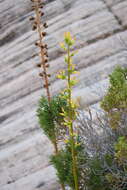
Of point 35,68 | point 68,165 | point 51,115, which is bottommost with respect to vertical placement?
point 35,68

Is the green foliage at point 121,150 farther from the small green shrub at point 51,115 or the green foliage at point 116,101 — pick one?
the small green shrub at point 51,115

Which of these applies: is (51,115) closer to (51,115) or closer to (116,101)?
(51,115)

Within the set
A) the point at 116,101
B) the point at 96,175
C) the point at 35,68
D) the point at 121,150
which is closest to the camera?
the point at 121,150

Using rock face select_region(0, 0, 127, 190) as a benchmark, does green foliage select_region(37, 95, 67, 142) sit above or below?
above

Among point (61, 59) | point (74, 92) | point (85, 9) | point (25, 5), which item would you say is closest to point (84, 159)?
point (74, 92)

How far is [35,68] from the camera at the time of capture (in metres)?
7.89

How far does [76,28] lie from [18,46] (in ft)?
4.46

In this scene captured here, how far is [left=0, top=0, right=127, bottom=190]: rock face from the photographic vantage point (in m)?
5.17

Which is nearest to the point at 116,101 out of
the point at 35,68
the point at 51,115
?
the point at 51,115

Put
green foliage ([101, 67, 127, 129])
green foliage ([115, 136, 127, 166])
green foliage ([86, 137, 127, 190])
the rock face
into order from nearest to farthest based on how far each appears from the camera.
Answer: green foliage ([115, 136, 127, 166]), green foliage ([86, 137, 127, 190]), green foliage ([101, 67, 127, 129]), the rock face

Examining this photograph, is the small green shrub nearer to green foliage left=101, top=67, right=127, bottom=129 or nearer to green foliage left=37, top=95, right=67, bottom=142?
green foliage left=37, top=95, right=67, bottom=142

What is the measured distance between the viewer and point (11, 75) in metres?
8.15

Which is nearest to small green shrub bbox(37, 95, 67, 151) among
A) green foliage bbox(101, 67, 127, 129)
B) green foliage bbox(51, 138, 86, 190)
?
green foliage bbox(51, 138, 86, 190)

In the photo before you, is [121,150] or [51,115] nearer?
[121,150]
